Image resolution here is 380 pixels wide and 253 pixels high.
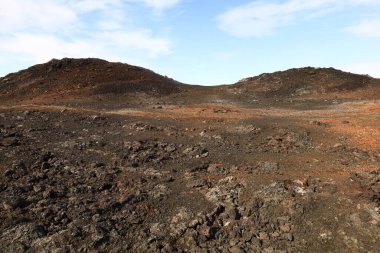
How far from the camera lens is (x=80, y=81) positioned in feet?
131

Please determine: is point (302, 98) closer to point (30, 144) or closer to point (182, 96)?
point (182, 96)

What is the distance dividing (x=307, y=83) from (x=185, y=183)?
3248 cm

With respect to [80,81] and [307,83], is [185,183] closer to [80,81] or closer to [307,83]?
[80,81]

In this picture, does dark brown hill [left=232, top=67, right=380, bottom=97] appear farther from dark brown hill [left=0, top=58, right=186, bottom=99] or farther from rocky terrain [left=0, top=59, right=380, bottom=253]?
rocky terrain [left=0, top=59, right=380, bottom=253]

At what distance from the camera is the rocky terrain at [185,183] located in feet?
33.1

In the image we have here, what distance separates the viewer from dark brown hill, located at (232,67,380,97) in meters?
40.0

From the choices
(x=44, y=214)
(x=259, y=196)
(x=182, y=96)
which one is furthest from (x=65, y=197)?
(x=182, y=96)

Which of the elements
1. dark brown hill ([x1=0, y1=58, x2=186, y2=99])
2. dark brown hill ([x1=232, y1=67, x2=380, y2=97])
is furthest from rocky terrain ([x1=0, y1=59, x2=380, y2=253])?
dark brown hill ([x1=232, y1=67, x2=380, y2=97])

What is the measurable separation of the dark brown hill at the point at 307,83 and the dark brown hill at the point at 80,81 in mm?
8933

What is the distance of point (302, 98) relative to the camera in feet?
126

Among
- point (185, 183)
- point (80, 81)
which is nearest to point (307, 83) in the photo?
point (80, 81)

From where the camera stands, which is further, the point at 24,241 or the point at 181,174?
the point at 181,174

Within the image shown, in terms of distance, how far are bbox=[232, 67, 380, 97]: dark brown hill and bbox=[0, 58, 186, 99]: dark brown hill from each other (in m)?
8.93

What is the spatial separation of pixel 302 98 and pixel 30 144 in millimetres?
28408
